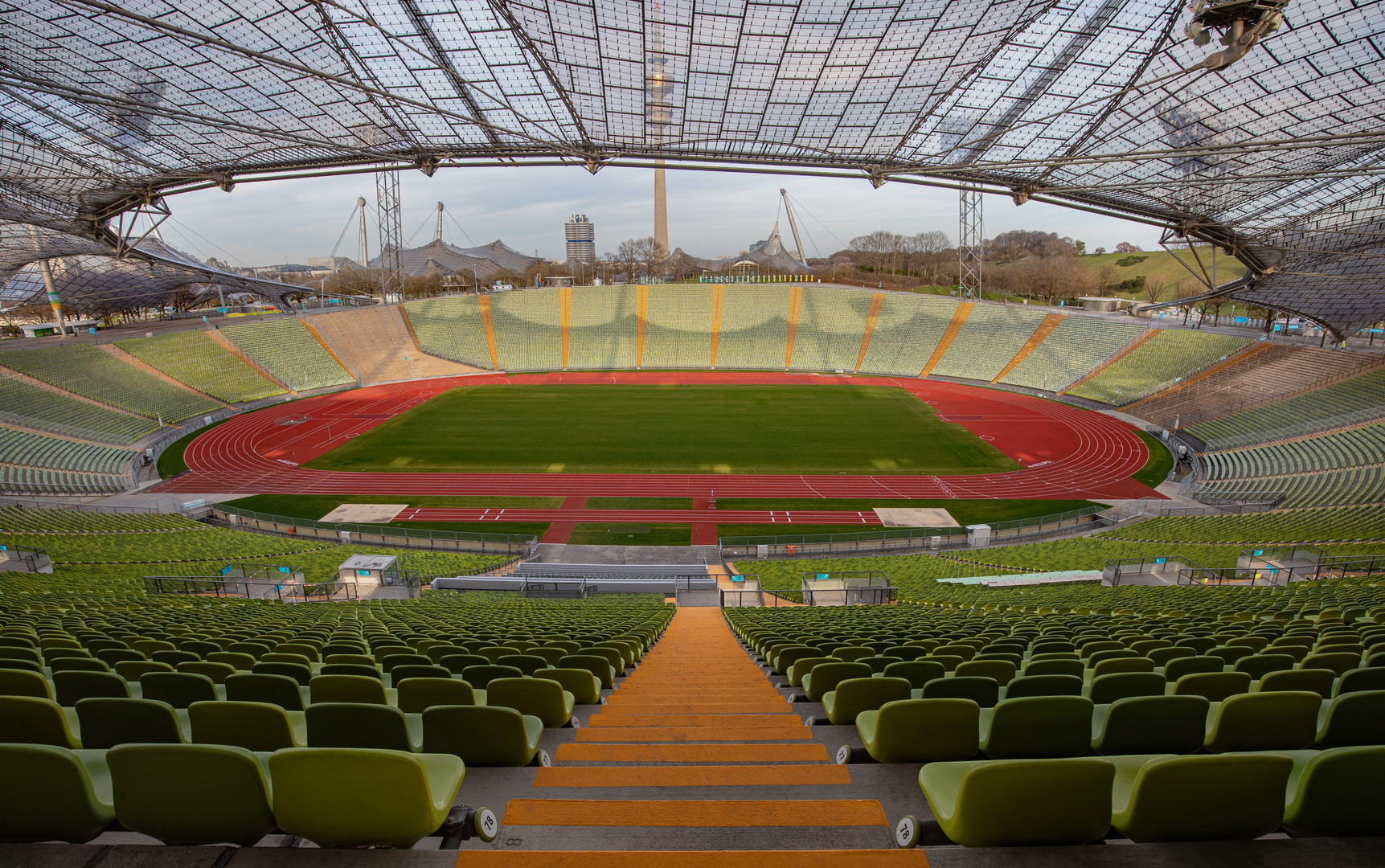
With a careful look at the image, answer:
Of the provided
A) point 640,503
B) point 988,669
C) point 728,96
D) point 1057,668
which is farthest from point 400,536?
point 1057,668

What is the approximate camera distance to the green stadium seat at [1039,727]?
3.27 metres

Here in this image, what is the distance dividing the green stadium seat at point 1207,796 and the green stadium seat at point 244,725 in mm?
3537

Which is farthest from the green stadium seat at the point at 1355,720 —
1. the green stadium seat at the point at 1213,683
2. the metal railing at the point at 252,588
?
the metal railing at the point at 252,588

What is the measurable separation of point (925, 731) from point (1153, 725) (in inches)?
43.6

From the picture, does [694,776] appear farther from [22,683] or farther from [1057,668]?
[22,683]

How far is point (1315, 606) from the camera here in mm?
9586

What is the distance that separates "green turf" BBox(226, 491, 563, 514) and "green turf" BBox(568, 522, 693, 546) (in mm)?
2970

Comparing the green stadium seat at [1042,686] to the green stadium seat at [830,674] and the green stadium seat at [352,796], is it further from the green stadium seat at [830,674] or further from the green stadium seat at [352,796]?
the green stadium seat at [352,796]

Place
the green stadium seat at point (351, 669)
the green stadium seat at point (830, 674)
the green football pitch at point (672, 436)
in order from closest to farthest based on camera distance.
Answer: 1. the green stadium seat at point (351, 669)
2. the green stadium seat at point (830, 674)
3. the green football pitch at point (672, 436)

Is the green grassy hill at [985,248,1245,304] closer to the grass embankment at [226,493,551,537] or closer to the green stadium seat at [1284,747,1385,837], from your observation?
the grass embankment at [226,493,551,537]

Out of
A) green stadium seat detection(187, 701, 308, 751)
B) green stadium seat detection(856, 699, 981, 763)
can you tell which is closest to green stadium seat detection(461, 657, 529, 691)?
green stadium seat detection(187, 701, 308, 751)

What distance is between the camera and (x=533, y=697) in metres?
4.41

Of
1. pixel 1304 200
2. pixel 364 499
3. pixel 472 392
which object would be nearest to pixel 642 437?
pixel 364 499

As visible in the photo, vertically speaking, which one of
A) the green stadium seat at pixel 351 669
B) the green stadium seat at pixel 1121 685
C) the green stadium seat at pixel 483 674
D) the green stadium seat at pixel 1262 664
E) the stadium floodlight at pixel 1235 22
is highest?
the stadium floodlight at pixel 1235 22
